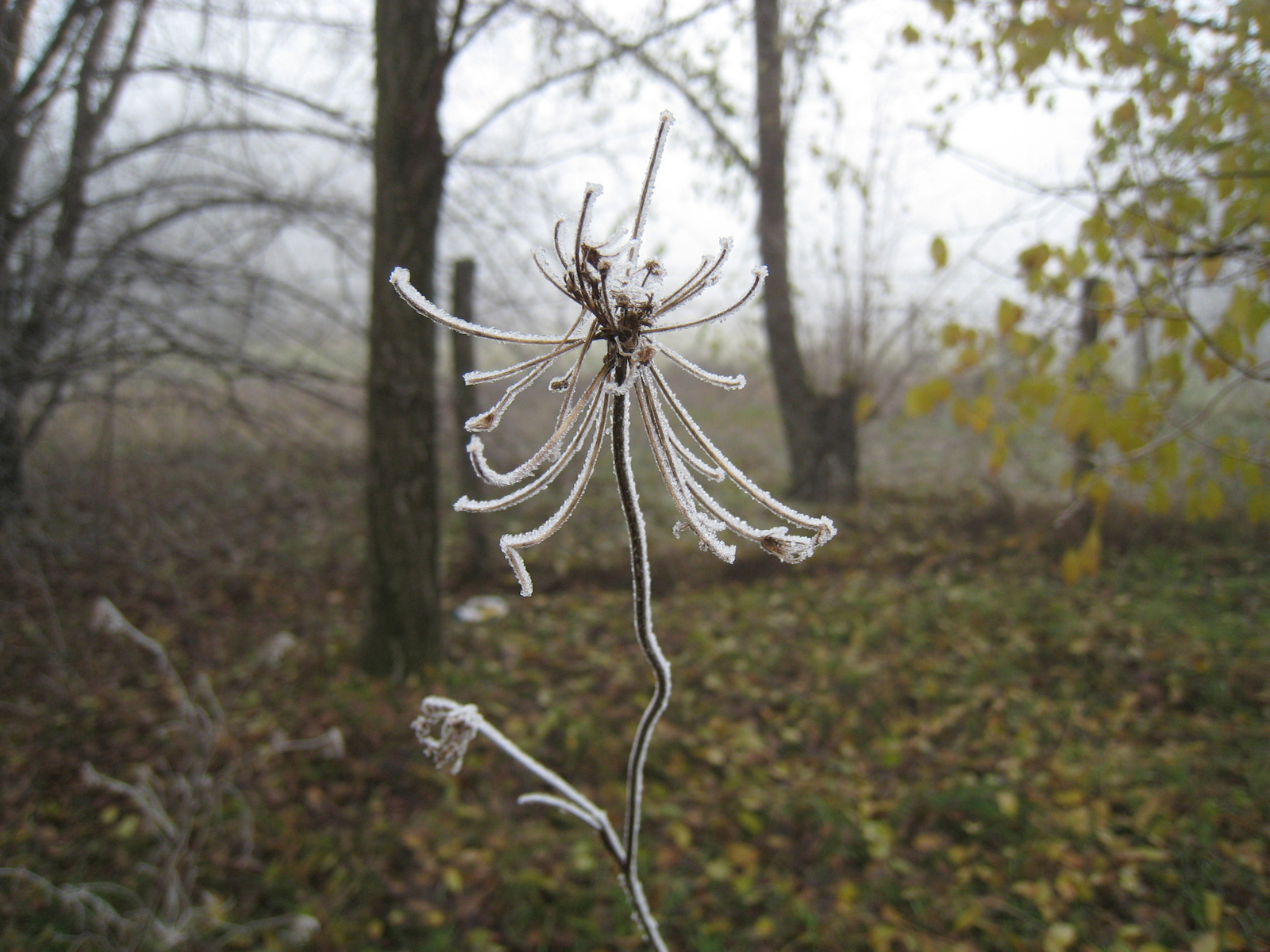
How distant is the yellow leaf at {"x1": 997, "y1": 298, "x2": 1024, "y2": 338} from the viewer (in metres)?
2.42

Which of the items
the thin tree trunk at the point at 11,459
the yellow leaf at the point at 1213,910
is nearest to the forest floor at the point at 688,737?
the yellow leaf at the point at 1213,910

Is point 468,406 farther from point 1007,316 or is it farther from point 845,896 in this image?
point 845,896

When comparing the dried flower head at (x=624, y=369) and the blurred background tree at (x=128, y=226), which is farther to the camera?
the blurred background tree at (x=128, y=226)

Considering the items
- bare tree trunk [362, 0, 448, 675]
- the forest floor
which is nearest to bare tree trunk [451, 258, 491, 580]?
the forest floor

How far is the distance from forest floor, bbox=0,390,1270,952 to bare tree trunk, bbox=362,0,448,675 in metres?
0.43

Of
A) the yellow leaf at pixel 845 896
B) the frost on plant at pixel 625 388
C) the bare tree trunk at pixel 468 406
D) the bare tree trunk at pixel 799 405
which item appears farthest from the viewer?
the bare tree trunk at pixel 799 405

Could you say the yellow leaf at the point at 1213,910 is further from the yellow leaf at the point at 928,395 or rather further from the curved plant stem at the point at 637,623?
the curved plant stem at the point at 637,623

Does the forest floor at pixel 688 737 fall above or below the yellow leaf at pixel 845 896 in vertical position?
above

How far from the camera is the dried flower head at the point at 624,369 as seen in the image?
19.4 inches

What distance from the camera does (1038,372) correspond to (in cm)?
263

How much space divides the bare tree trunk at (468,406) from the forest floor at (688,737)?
207 millimetres

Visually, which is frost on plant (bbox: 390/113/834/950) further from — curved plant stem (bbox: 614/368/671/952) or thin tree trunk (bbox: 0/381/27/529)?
thin tree trunk (bbox: 0/381/27/529)

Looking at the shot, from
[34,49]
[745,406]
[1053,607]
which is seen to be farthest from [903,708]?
[745,406]

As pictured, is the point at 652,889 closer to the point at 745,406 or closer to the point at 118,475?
the point at 118,475
